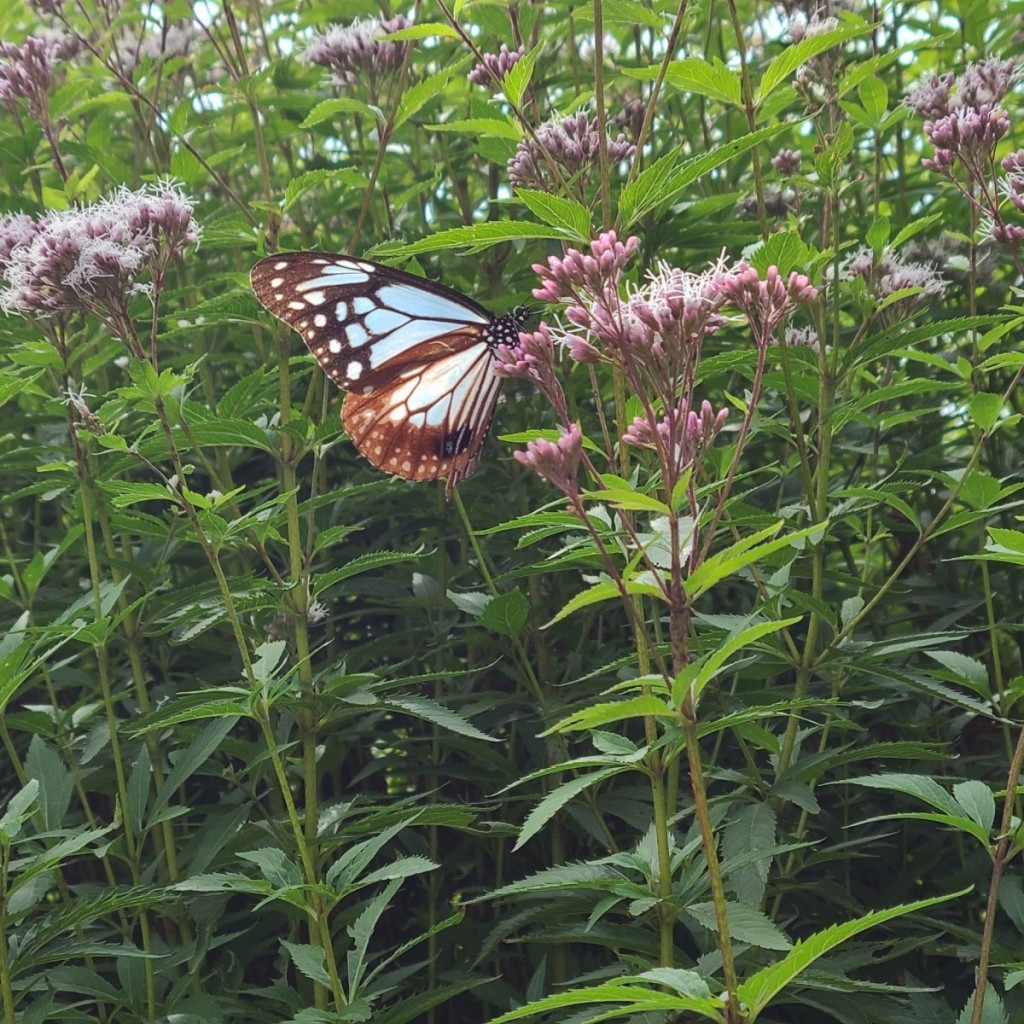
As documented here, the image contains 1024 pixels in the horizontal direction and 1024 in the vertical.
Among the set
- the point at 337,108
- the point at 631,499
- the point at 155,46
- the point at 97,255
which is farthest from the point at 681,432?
the point at 155,46

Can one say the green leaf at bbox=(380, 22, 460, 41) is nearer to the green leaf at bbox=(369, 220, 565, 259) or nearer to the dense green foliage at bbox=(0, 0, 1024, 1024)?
the dense green foliage at bbox=(0, 0, 1024, 1024)

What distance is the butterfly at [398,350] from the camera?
2346 mm

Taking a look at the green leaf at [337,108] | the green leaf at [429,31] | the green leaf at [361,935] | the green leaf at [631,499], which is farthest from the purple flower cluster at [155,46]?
the green leaf at [631,499]

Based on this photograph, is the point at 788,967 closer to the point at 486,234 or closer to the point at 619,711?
the point at 619,711

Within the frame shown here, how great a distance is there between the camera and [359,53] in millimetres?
2758

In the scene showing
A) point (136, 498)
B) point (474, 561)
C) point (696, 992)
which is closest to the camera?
point (696, 992)

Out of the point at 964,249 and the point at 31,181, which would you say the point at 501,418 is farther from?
the point at 31,181

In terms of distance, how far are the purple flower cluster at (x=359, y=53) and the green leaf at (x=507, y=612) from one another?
1.29 metres

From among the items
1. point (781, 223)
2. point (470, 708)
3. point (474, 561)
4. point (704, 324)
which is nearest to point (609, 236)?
point (704, 324)

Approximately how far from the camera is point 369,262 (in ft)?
8.00

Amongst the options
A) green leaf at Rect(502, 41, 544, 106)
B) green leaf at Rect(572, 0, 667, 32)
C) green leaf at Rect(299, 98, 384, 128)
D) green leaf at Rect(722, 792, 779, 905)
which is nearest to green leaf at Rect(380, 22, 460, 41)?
green leaf at Rect(502, 41, 544, 106)

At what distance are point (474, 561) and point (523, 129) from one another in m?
1.05

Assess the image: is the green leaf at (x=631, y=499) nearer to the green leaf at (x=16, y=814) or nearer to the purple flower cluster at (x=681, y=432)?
the purple flower cluster at (x=681, y=432)

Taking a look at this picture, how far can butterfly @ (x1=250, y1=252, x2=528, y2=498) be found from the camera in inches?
92.4
